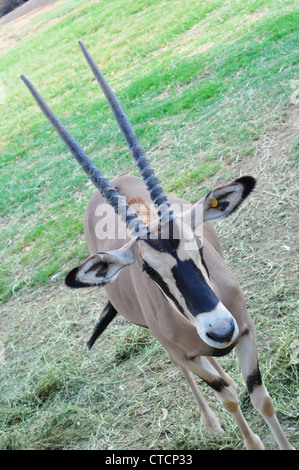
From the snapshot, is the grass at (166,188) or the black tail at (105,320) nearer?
the grass at (166,188)

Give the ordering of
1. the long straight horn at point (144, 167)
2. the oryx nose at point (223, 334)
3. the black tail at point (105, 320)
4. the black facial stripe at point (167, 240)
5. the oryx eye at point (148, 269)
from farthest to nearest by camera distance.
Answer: the black tail at point (105, 320) < the long straight horn at point (144, 167) < the oryx eye at point (148, 269) < the black facial stripe at point (167, 240) < the oryx nose at point (223, 334)

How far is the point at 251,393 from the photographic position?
3.74m

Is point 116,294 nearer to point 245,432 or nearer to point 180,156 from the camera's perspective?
point 245,432

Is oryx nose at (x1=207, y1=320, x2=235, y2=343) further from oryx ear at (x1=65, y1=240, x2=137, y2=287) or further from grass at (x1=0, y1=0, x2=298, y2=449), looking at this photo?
grass at (x1=0, y1=0, x2=298, y2=449)

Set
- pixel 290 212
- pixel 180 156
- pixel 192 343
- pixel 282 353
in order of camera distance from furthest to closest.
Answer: pixel 180 156
pixel 290 212
pixel 282 353
pixel 192 343

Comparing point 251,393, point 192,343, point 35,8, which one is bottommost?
point 35,8

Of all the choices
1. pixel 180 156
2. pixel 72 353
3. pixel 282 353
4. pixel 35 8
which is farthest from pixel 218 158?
pixel 35 8

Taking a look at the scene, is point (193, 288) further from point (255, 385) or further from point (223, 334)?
point (255, 385)

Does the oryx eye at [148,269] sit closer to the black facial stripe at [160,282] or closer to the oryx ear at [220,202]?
the black facial stripe at [160,282]

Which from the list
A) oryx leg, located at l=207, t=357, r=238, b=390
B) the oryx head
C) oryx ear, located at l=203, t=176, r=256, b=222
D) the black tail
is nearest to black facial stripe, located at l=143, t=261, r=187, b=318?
the oryx head

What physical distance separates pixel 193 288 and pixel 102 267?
0.78 meters

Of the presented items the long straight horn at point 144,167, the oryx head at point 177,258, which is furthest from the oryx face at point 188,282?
the long straight horn at point 144,167

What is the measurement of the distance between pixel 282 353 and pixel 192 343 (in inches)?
45.3

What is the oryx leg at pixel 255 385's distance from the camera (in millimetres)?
3658
